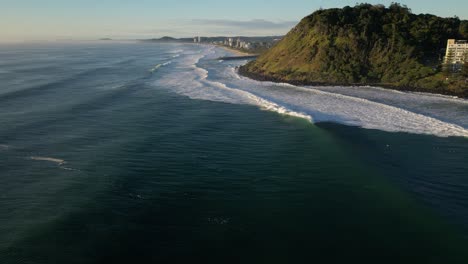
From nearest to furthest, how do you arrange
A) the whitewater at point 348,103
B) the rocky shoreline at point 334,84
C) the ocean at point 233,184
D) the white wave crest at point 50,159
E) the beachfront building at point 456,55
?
the ocean at point 233,184 < the white wave crest at point 50,159 < the whitewater at point 348,103 < the rocky shoreline at point 334,84 < the beachfront building at point 456,55

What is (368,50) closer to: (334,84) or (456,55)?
(334,84)

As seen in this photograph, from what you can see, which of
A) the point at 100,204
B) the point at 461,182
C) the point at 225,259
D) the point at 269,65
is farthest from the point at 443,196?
the point at 269,65

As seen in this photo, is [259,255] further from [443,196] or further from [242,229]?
[443,196]

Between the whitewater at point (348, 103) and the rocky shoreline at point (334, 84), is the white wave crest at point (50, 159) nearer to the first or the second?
the whitewater at point (348, 103)

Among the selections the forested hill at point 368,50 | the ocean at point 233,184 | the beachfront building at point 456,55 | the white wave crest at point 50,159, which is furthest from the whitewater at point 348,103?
the white wave crest at point 50,159

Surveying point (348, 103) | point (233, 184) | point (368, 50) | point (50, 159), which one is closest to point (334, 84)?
point (368, 50)

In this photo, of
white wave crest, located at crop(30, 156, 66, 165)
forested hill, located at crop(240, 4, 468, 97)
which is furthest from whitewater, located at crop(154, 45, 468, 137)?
white wave crest, located at crop(30, 156, 66, 165)

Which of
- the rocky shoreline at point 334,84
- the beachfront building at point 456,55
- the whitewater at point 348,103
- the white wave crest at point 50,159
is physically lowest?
Result: the white wave crest at point 50,159

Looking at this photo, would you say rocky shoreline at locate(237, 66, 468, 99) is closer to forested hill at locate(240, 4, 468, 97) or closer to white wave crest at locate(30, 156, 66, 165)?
forested hill at locate(240, 4, 468, 97)

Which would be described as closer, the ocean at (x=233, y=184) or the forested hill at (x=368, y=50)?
the ocean at (x=233, y=184)
